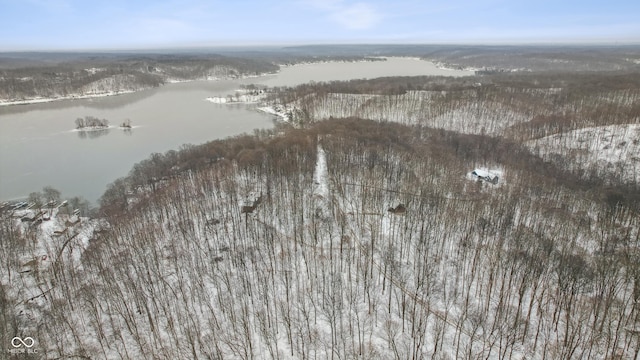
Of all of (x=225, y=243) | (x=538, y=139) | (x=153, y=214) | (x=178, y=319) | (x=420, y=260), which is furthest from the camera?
(x=538, y=139)

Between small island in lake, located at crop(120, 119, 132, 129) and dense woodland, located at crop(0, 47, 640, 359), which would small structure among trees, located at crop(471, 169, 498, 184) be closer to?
dense woodland, located at crop(0, 47, 640, 359)

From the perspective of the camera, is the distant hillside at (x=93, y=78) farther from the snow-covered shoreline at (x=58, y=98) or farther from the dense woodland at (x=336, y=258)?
the dense woodland at (x=336, y=258)

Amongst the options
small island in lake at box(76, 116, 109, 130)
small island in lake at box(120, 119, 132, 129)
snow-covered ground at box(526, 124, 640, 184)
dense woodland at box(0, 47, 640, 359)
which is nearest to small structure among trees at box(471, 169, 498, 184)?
dense woodland at box(0, 47, 640, 359)

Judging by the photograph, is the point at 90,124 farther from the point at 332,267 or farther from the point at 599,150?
the point at 599,150

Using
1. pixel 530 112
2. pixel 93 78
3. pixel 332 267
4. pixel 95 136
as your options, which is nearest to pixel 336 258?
pixel 332 267

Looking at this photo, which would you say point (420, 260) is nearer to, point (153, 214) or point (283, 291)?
point (283, 291)

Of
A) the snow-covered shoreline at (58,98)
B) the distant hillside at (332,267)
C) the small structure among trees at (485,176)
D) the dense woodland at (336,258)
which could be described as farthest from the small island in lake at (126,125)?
→ the small structure among trees at (485,176)

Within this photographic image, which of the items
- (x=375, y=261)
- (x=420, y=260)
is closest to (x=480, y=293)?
(x=420, y=260)

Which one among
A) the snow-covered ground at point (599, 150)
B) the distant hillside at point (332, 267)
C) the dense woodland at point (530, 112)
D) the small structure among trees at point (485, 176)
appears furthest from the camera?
the dense woodland at point (530, 112)
